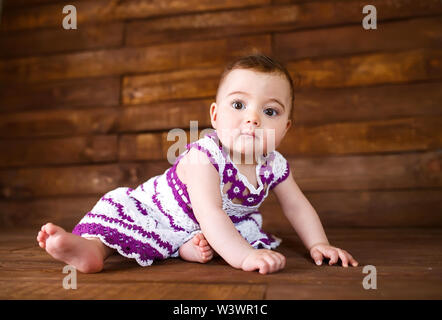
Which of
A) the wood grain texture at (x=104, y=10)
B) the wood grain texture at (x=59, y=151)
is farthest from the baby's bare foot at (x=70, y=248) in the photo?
the wood grain texture at (x=104, y=10)

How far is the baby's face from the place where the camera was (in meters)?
0.94

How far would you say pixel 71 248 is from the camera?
0.79 m

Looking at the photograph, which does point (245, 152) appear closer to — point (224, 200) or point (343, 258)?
point (224, 200)

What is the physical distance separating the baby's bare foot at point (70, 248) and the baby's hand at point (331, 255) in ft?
1.58

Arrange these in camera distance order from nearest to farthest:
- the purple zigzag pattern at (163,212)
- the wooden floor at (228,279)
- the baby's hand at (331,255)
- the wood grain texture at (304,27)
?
1. the wooden floor at (228,279)
2. the baby's hand at (331,255)
3. the purple zigzag pattern at (163,212)
4. the wood grain texture at (304,27)

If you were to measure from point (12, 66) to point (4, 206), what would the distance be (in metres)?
0.79

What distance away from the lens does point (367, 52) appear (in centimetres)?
183

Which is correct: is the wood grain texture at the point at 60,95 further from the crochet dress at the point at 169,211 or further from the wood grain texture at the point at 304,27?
the crochet dress at the point at 169,211

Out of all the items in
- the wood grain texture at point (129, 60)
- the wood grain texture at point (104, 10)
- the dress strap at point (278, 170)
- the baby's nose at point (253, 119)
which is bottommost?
the dress strap at point (278, 170)

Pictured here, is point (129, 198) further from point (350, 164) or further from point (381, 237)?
point (350, 164)

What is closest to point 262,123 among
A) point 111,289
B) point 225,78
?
point 225,78

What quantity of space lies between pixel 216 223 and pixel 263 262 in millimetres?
149

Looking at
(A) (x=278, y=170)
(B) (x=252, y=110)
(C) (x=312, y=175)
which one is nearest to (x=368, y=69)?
(C) (x=312, y=175)

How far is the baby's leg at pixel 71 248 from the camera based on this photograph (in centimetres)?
77
